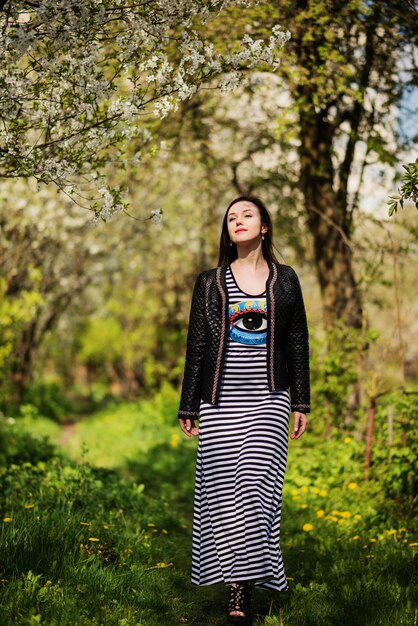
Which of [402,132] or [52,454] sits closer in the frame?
[52,454]

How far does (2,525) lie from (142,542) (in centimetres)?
102

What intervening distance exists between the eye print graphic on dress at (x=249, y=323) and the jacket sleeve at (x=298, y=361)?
0.21m

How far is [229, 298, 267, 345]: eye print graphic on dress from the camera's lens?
3.97m

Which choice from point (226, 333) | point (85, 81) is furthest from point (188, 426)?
point (85, 81)

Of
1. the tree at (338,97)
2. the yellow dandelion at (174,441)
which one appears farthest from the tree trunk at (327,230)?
the yellow dandelion at (174,441)

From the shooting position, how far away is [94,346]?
2688cm

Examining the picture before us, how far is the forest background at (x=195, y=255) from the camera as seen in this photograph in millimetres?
4043

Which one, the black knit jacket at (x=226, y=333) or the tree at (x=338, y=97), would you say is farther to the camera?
the tree at (x=338, y=97)

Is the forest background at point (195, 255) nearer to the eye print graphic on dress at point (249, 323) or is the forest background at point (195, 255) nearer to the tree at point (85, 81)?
the tree at point (85, 81)

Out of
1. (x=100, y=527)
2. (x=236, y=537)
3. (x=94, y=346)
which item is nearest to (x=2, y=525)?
(x=100, y=527)

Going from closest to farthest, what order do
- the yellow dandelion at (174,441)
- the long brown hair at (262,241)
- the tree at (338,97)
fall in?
the long brown hair at (262,241) < the tree at (338,97) < the yellow dandelion at (174,441)

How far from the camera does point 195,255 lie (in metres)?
14.6

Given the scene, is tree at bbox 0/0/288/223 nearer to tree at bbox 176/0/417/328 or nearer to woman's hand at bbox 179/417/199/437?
woman's hand at bbox 179/417/199/437

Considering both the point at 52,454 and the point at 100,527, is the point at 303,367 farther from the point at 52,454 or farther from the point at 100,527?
the point at 52,454
